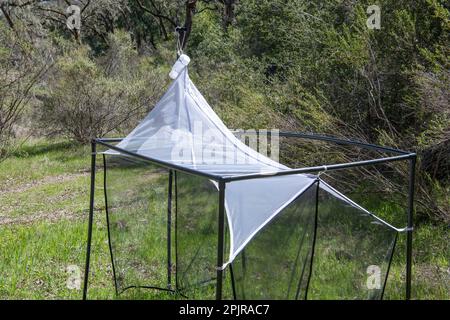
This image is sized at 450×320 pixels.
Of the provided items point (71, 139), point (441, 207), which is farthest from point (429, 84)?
point (71, 139)

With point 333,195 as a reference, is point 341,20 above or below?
above

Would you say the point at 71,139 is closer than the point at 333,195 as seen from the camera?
No

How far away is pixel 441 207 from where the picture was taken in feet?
19.5

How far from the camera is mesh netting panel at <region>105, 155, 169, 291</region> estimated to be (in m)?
4.42

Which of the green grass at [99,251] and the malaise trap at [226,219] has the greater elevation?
the malaise trap at [226,219]

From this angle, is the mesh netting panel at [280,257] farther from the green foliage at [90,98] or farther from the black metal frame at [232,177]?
the green foliage at [90,98]

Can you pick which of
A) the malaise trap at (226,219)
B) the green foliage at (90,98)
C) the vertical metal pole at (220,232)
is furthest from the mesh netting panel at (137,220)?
the green foliage at (90,98)

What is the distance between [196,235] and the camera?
3.97m

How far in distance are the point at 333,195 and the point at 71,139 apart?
1294 cm

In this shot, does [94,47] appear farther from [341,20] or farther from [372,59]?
[372,59]

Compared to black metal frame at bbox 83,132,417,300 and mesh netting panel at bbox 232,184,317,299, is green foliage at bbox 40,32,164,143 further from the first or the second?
mesh netting panel at bbox 232,184,317,299

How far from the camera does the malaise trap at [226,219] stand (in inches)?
121

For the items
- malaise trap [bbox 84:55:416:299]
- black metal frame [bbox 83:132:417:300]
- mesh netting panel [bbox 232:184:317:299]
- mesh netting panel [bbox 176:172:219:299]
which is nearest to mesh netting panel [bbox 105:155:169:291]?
malaise trap [bbox 84:55:416:299]

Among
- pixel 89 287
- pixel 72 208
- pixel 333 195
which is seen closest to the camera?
pixel 333 195
